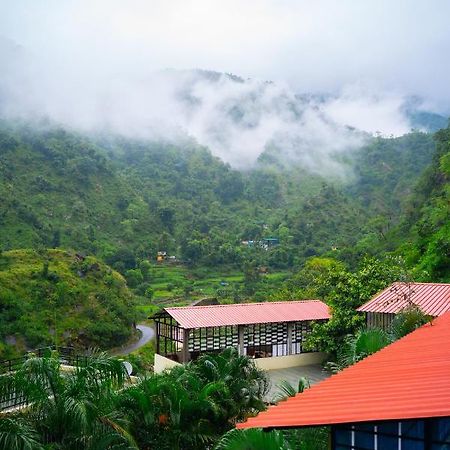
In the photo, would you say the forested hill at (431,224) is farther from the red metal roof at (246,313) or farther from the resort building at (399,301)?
the resort building at (399,301)

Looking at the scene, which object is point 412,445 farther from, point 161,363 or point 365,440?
point 161,363

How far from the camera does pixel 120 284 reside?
122ft

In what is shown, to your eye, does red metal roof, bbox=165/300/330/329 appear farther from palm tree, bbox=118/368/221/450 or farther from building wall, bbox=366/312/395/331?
palm tree, bbox=118/368/221/450

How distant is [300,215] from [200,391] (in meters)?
51.9

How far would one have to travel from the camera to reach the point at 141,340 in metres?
36.8

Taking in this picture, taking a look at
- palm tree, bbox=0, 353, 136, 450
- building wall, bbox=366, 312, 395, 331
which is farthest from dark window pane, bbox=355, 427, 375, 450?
building wall, bbox=366, 312, 395, 331

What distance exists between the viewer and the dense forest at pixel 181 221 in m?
31.6

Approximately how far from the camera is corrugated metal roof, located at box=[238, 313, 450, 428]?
3.62 metres

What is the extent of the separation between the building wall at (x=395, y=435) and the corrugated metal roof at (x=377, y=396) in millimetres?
94

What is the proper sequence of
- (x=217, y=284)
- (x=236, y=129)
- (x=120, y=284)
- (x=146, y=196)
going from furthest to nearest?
(x=236, y=129)
(x=146, y=196)
(x=217, y=284)
(x=120, y=284)

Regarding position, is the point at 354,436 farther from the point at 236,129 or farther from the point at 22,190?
the point at 236,129

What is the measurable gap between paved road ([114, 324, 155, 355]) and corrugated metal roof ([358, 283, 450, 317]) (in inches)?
805

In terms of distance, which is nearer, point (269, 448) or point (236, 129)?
Result: point (269, 448)

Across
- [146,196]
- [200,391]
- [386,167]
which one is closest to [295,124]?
[386,167]
